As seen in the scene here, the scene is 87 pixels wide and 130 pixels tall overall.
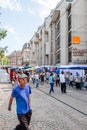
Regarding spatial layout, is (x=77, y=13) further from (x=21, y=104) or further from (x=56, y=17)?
(x=21, y=104)

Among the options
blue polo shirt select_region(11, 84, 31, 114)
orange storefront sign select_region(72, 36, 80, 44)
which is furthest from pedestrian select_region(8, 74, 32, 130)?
orange storefront sign select_region(72, 36, 80, 44)

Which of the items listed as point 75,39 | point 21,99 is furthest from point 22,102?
point 75,39

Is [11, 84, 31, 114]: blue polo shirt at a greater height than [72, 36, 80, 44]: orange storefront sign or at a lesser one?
lesser

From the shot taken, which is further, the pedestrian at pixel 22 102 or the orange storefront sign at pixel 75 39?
the orange storefront sign at pixel 75 39

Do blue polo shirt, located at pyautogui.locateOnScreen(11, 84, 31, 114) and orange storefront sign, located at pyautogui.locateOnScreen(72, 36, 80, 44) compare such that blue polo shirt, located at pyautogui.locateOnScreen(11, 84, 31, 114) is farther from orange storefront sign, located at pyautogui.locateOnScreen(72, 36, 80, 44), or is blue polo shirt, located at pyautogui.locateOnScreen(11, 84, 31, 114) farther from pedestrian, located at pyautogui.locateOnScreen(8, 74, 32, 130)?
orange storefront sign, located at pyautogui.locateOnScreen(72, 36, 80, 44)

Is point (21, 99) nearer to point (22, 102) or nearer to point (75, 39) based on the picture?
point (22, 102)

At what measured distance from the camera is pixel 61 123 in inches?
397

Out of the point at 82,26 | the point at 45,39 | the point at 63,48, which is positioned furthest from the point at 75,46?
the point at 45,39

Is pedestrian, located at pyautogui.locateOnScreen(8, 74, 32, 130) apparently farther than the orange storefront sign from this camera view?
No

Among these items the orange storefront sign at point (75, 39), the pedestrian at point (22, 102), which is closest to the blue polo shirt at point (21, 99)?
the pedestrian at point (22, 102)

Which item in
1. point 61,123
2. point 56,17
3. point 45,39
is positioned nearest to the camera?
point 61,123

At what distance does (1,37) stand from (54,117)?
78.8ft

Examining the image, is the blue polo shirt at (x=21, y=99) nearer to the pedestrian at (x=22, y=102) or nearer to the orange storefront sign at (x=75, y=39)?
the pedestrian at (x=22, y=102)

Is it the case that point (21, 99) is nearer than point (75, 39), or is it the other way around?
point (21, 99)
